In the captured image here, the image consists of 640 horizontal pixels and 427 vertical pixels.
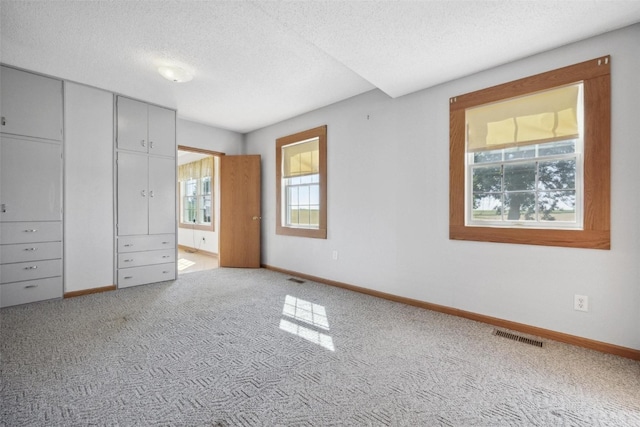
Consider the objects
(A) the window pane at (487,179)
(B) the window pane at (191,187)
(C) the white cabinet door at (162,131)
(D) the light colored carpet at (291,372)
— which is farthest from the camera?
(B) the window pane at (191,187)

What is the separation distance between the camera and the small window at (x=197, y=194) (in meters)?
7.02

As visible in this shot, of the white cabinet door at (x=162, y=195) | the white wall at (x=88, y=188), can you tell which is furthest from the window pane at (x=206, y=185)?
the white wall at (x=88, y=188)

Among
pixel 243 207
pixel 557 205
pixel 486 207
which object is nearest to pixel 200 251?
pixel 243 207

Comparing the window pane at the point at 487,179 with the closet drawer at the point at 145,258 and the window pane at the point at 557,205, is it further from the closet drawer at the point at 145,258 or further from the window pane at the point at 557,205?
the closet drawer at the point at 145,258

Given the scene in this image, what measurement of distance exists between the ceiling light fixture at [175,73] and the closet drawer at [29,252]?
2.43 meters

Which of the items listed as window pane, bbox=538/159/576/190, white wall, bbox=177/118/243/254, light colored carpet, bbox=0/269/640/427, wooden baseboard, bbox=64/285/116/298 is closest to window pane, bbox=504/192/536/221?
window pane, bbox=538/159/576/190

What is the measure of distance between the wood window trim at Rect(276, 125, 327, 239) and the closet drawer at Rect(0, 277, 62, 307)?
9.85ft

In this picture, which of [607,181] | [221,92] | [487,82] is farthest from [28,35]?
[607,181]

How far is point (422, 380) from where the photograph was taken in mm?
1869

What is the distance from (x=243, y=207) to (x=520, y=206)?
4286mm

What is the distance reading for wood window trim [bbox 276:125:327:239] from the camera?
14.1ft

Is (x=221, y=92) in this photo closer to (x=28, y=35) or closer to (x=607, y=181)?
(x=28, y=35)

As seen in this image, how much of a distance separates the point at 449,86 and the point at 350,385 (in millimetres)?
3022

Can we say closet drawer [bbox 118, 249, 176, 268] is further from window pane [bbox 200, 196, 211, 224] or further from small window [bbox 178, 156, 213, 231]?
window pane [bbox 200, 196, 211, 224]
